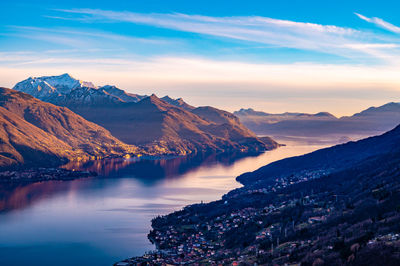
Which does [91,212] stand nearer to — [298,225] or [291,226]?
[291,226]

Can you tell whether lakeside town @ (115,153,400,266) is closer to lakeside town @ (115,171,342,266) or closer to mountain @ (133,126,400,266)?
lakeside town @ (115,171,342,266)

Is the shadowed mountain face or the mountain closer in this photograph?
the mountain

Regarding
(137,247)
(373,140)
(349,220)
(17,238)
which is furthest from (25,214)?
(373,140)

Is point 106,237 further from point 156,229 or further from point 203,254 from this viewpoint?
point 203,254

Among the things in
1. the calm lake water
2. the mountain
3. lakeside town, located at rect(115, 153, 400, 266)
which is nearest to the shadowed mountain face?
the calm lake water

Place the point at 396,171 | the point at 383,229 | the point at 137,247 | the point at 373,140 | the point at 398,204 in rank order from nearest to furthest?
the point at 383,229, the point at 398,204, the point at 137,247, the point at 396,171, the point at 373,140

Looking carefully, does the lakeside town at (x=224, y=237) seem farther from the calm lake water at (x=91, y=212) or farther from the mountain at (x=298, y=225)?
the calm lake water at (x=91, y=212)

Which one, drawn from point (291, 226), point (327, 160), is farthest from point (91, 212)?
point (327, 160)

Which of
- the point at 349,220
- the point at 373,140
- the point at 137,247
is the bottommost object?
the point at 137,247

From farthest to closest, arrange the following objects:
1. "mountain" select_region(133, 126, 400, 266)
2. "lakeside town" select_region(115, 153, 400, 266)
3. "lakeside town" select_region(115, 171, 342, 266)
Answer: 1. "lakeside town" select_region(115, 171, 342, 266)
2. "lakeside town" select_region(115, 153, 400, 266)
3. "mountain" select_region(133, 126, 400, 266)
